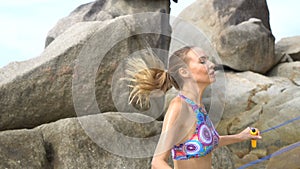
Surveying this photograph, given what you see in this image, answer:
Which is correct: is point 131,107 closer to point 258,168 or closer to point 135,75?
point 135,75

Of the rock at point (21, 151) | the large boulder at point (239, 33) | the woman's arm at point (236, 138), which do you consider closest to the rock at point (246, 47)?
the large boulder at point (239, 33)

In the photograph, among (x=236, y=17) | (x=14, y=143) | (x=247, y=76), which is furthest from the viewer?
(x=236, y=17)

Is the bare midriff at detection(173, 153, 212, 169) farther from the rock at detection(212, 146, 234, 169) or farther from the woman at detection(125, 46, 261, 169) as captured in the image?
the rock at detection(212, 146, 234, 169)

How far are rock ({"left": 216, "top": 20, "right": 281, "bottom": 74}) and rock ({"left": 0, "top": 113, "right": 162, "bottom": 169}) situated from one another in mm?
8437

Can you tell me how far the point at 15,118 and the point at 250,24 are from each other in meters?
8.74

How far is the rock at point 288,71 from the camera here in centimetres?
1317

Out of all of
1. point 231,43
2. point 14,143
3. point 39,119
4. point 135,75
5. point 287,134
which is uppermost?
point 135,75

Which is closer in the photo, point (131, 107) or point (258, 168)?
point (131, 107)

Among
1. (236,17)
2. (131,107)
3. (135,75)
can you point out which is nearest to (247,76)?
(236,17)

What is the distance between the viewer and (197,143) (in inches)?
119

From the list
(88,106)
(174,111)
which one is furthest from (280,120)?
(174,111)

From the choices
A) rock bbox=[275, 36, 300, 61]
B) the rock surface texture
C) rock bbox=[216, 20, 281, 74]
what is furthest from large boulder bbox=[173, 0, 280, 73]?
the rock surface texture

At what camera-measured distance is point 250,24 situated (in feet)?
44.1

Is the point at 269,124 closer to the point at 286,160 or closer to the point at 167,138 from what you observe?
the point at 286,160
